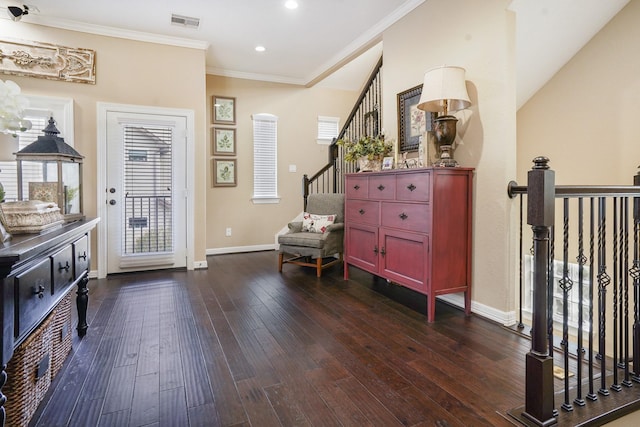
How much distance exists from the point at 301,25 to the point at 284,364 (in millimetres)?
3496

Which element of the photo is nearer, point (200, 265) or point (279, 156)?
point (200, 265)

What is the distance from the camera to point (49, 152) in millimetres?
2229

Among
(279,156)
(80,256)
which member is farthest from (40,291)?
(279,156)

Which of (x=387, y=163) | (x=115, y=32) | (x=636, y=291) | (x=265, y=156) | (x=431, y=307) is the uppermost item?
(x=115, y=32)

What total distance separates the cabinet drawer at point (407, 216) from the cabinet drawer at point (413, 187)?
58mm

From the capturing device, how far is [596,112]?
3199 mm

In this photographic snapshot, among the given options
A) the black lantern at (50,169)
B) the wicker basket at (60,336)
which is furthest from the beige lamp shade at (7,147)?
the wicker basket at (60,336)

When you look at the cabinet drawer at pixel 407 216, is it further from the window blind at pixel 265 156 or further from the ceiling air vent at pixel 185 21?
the window blind at pixel 265 156

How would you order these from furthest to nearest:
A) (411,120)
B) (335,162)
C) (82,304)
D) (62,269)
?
(335,162) < (411,120) < (82,304) < (62,269)

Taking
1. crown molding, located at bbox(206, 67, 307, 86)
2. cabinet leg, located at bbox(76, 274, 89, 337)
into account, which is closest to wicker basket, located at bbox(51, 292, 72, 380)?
cabinet leg, located at bbox(76, 274, 89, 337)

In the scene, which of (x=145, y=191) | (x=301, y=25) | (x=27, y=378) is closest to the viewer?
(x=27, y=378)

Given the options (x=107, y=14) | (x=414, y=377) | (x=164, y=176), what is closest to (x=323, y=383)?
(x=414, y=377)

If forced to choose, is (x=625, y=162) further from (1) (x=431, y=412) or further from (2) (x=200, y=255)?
(2) (x=200, y=255)

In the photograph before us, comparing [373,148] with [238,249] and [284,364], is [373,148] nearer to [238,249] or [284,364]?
[284,364]
